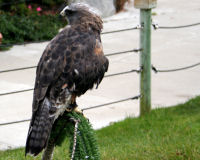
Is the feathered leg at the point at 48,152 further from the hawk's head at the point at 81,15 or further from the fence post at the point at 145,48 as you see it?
the fence post at the point at 145,48

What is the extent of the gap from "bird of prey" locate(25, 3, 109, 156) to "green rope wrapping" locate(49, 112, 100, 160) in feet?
0.25

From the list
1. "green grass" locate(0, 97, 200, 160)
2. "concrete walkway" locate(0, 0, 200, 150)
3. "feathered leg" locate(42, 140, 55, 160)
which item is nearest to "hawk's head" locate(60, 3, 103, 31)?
"feathered leg" locate(42, 140, 55, 160)

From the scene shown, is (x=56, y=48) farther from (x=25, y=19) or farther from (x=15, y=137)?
(x=25, y=19)

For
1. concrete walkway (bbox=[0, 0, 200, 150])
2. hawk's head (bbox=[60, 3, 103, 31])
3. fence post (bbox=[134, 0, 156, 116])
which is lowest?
concrete walkway (bbox=[0, 0, 200, 150])

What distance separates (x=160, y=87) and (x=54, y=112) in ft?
16.5

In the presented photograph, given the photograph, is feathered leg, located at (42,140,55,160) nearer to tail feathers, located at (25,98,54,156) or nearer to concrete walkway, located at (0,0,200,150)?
tail feathers, located at (25,98,54,156)

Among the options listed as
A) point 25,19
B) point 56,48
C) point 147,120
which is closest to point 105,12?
point 25,19

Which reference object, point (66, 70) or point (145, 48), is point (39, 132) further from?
point (145, 48)

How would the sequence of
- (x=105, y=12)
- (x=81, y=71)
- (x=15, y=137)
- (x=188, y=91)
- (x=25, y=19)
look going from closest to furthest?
(x=81, y=71) < (x=15, y=137) < (x=188, y=91) < (x=25, y=19) < (x=105, y=12)

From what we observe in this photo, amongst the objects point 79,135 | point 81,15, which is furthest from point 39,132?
point 81,15

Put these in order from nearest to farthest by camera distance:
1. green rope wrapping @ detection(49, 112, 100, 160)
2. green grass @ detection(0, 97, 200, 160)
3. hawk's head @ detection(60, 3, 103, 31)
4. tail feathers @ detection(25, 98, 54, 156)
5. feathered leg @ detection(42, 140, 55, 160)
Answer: tail feathers @ detection(25, 98, 54, 156) → green rope wrapping @ detection(49, 112, 100, 160) → feathered leg @ detection(42, 140, 55, 160) → hawk's head @ detection(60, 3, 103, 31) → green grass @ detection(0, 97, 200, 160)

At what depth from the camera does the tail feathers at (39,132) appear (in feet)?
10.8

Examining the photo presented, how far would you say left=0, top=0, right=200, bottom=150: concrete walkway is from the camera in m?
7.14

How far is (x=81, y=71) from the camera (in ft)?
12.1
